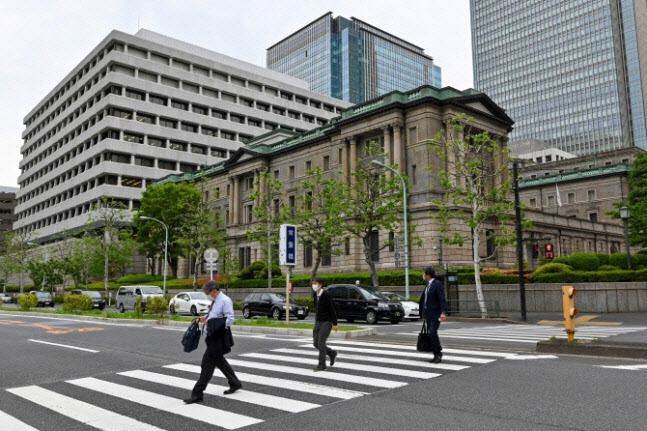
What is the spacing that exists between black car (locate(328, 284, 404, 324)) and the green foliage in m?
16.3

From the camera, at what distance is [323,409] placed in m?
6.66

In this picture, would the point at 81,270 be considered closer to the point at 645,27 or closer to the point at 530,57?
the point at 530,57

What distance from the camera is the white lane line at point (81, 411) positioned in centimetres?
A: 609

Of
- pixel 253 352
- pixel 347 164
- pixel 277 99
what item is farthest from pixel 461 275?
pixel 277 99

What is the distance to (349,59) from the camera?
15462cm

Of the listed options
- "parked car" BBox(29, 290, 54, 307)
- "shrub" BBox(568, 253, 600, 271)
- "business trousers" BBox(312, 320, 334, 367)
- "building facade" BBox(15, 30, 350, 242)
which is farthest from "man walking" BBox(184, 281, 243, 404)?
"building facade" BBox(15, 30, 350, 242)

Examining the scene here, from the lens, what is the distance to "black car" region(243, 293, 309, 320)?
26.3 meters

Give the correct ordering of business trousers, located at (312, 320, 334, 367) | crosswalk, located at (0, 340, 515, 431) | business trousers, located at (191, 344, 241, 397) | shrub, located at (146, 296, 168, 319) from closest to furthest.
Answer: crosswalk, located at (0, 340, 515, 431)
business trousers, located at (191, 344, 241, 397)
business trousers, located at (312, 320, 334, 367)
shrub, located at (146, 296, 168, 319)

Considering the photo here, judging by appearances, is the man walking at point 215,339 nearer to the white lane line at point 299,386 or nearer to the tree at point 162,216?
the white lane line at point 299,386

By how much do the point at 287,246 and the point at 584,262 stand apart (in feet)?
77.2

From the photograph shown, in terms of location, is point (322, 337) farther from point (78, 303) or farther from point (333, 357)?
point (78, 303)

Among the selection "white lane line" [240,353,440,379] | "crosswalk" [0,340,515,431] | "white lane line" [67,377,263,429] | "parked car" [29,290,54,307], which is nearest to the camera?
"white lane line" [67,377,263,429]

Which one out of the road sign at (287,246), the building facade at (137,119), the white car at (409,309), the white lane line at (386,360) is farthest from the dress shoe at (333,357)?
the building facade at (137,119)

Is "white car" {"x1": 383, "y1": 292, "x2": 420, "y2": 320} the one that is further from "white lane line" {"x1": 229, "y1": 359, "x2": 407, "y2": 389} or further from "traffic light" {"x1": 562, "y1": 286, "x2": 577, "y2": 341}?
"white lane line" {"x1": 229, "y1": 359, "x2": 407, "y2": 389}
